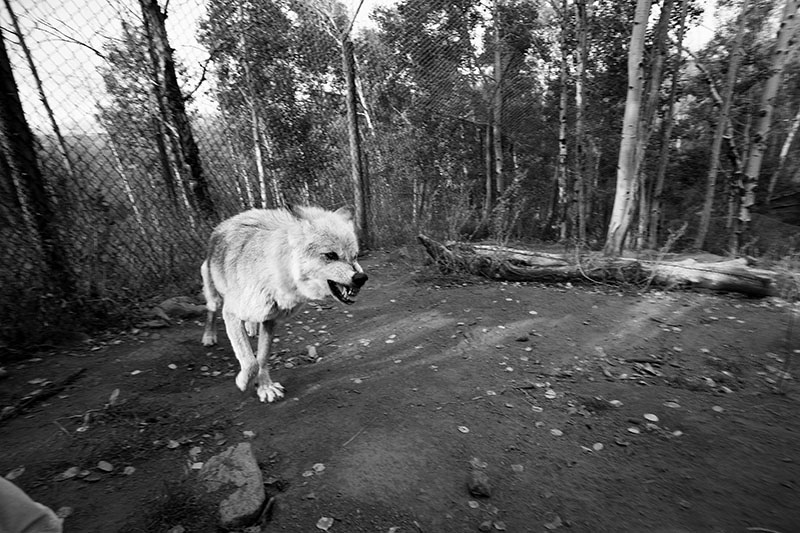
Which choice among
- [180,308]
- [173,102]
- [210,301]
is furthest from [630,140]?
[180,308]

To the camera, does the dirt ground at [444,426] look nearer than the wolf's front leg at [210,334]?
Yes

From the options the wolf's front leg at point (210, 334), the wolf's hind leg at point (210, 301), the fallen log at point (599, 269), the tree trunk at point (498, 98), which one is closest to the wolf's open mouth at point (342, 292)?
the wolf's hind leg at point (210, 301)

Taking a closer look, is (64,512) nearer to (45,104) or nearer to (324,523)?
(324,523)

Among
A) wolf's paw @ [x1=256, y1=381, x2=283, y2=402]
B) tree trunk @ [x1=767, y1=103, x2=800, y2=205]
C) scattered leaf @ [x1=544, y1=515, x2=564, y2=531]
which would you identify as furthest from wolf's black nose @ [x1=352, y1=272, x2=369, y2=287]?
tree trunk @ [x1=767, y1=103, x2=800, y2=205]

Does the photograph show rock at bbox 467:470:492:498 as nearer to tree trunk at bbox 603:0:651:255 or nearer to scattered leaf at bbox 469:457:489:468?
scattered leaf at bbox 469:457:489:468

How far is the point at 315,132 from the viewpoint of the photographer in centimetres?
1009

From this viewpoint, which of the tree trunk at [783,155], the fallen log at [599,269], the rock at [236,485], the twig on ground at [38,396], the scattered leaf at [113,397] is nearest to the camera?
the rock at [236,485]

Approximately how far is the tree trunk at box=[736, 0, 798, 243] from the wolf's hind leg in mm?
14409

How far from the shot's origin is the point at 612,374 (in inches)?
135

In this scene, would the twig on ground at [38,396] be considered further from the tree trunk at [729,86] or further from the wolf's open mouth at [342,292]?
the tree trunk at [729,86]

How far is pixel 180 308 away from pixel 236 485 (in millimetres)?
3395

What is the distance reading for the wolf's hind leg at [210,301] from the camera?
11.8ft

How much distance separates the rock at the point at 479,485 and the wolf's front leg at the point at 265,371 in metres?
1.74

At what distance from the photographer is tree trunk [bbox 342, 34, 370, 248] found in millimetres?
6808
